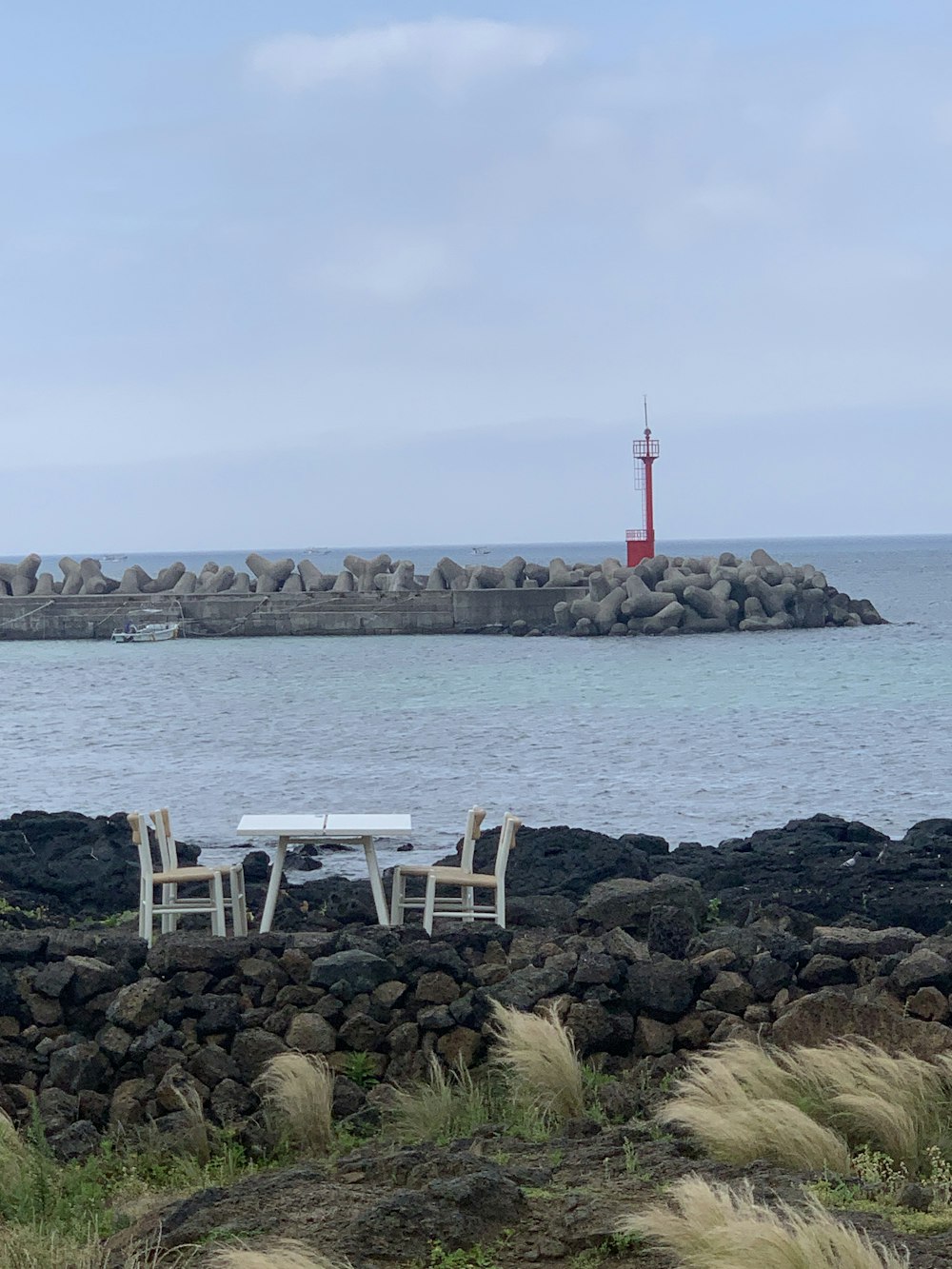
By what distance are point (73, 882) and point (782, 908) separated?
228 inches

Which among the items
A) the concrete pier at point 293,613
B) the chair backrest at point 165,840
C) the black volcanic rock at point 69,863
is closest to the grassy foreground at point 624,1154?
the chair backrest at point 165,840

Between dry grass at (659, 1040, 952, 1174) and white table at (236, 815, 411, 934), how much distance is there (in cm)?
322

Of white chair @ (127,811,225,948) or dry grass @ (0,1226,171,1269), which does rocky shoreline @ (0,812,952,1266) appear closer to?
dry grass @ (0,1226,171,1269)

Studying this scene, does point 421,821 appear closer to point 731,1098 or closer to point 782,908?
point 782,908

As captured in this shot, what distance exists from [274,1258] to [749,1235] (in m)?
1.21

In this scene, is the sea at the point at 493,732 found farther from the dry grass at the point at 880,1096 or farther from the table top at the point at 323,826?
the dry grass at the point at 880,1096

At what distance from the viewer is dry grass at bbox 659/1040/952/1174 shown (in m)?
5.18

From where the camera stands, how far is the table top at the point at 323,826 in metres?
9.02

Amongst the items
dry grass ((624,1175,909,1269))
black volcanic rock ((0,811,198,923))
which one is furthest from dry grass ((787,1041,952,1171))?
black volcanic rock ((0,811,198,923))

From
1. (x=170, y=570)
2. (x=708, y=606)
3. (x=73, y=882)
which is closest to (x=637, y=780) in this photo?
(x=73, y=882)

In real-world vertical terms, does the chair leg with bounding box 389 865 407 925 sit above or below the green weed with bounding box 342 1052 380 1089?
above

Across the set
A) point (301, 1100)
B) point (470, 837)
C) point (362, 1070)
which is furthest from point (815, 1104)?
point (470, 837)

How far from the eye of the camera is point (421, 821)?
1777 centimetres

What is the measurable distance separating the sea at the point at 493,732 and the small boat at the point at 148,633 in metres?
2.80
